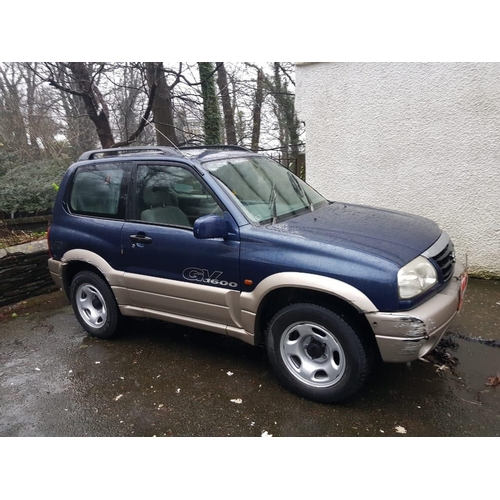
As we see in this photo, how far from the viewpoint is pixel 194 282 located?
331 centimetres

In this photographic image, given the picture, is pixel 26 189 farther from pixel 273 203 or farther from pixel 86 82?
pixel 273 203

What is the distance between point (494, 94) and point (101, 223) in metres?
4.79

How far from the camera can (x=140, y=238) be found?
3564 mm

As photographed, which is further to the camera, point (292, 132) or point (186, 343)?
point (292, 132)

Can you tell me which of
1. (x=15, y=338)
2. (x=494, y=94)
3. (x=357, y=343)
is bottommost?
(x=15, y=338)

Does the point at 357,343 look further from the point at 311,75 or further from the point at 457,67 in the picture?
the point at 311,75

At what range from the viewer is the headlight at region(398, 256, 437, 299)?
2.56 m

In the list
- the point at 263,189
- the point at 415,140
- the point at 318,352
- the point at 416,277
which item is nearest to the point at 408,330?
the point at 416,277

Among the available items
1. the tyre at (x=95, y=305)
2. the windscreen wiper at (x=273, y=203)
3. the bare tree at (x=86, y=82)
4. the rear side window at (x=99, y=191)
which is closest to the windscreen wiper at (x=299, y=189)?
the windscreen wiper at (x=273, y=203)

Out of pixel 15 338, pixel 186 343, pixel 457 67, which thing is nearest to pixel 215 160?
pixel 186 343

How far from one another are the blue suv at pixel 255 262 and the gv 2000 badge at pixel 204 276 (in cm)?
1

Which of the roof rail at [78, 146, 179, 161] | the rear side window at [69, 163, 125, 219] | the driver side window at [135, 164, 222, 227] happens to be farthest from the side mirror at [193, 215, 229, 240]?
the rear side window at [69, 163, 125, 219]

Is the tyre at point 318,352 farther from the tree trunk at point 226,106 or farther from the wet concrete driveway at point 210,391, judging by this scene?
the tree trunk at point 226,106

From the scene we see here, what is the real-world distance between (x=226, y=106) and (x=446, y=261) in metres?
10.1
